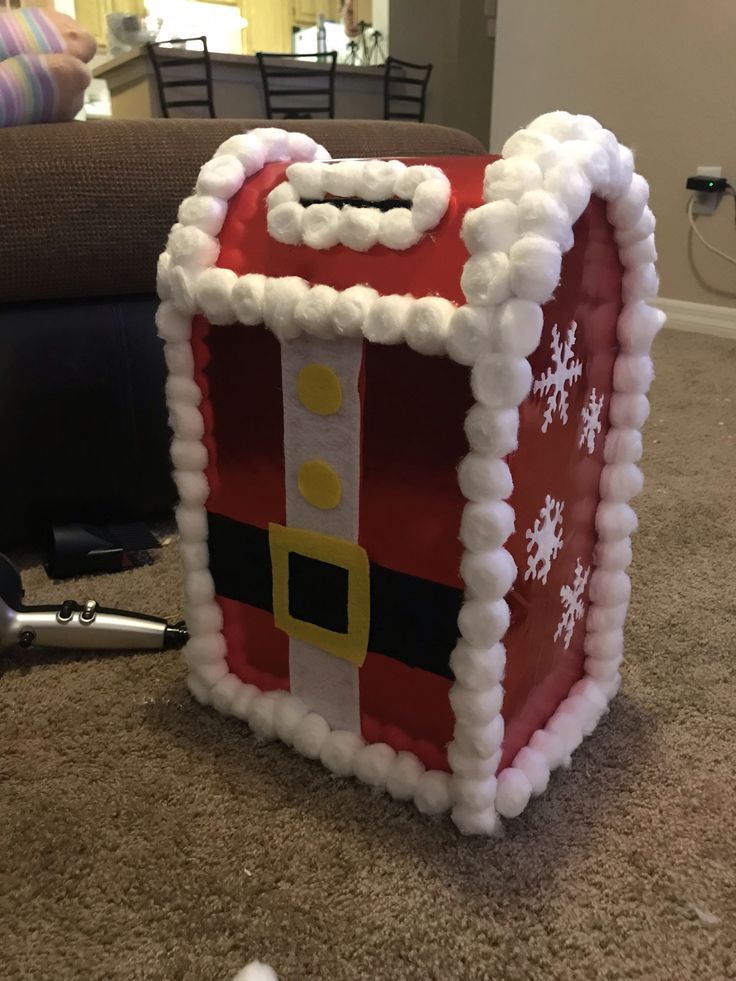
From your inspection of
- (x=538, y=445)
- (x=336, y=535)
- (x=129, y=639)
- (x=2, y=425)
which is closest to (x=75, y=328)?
(x=2, y=425)

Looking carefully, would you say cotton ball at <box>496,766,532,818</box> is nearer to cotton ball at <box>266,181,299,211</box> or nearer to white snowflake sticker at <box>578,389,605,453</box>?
white snowflake sticker at <box>578,389,605,453</box>

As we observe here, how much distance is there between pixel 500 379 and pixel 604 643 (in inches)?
14.1

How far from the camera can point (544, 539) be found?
26.3 inches

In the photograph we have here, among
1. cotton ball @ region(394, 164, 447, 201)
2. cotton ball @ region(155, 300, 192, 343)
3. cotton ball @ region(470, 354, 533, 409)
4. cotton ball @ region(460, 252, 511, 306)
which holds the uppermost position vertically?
cotton ball @ region(394, 164, 447, 201)

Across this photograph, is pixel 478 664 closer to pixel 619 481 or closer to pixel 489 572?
pixel 489 572

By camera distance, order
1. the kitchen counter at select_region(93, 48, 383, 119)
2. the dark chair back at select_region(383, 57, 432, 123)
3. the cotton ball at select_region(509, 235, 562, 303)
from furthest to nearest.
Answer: the dark chair back at select_region(383, 57, 432, 123) → the kitchen counter at select_region(93, 48, 383, 119) → the cotton ball at select_region(509, 235, 562, 303)

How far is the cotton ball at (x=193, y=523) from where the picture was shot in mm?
769

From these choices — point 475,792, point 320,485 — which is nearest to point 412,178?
point 320,485

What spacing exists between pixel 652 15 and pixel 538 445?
2112mm

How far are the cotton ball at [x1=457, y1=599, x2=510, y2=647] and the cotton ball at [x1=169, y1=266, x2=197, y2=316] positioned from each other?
33 centimetres

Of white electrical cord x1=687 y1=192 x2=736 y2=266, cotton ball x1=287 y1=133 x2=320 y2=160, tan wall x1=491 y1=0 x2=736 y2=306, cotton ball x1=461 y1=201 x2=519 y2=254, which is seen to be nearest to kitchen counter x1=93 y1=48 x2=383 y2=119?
tan wall x1=491 y1=0 x2=736 y2=306

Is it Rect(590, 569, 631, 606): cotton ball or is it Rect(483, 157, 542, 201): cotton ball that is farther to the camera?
Rect(590, 569, 631, 606): cotton ball

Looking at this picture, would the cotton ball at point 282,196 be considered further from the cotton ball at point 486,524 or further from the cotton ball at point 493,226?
the cotton ball at point 486,524

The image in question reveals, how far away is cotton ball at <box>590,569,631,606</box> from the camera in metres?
0.78
